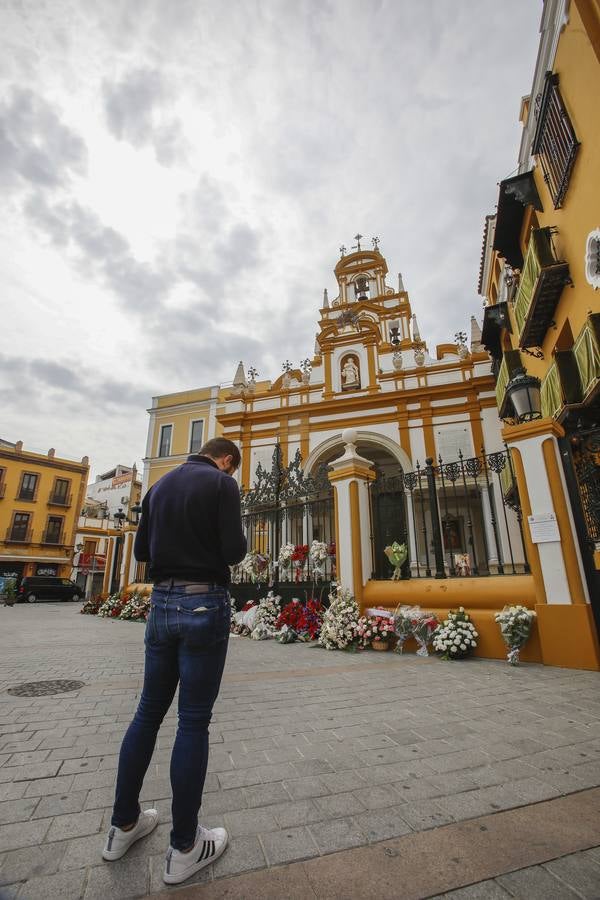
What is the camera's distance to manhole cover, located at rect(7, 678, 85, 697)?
13.3 feet

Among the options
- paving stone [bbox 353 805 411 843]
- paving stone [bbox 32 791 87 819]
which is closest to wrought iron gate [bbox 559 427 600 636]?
paving stone [bbox 353 805 411 843]

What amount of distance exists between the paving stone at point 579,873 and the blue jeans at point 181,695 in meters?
1.37

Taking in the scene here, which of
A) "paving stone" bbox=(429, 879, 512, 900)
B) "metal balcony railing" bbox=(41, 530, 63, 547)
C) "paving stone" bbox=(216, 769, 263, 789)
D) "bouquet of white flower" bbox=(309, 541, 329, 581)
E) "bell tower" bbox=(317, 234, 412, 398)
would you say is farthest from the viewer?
"metal balcony railing" bbox=(41, 530, 63, 547)

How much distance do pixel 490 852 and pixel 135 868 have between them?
4.60 feet

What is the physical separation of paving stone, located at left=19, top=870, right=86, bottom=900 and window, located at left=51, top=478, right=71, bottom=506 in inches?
1549

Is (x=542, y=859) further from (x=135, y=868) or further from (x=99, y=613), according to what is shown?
(x=99, y=613)

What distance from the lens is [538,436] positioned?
5.48 metres

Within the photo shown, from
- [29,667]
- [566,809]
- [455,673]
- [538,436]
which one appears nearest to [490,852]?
[566,809]

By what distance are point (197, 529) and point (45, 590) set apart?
32.0 metres

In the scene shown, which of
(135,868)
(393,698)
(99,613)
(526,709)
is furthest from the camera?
(99,613)

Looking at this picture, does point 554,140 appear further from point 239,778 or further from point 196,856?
point 196,856

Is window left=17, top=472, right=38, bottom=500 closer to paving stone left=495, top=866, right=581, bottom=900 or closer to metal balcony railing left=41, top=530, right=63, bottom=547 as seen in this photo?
metal balcony railing left=41, top=530, right=63, bottom=547

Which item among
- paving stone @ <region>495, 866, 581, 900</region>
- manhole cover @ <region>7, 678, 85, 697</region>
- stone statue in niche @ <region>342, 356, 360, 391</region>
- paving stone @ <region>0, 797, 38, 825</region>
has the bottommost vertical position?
manhole cover @ <region>7, 678, 85, 697</region>

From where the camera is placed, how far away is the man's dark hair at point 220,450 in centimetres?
232
